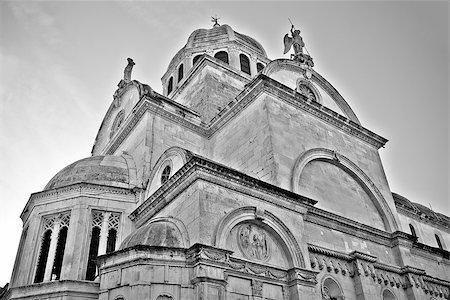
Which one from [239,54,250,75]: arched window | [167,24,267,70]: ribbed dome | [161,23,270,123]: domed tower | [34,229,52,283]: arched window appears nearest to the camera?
[34,229,52,283]: arched window

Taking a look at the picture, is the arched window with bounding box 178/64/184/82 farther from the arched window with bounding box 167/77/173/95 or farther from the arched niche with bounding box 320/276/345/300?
the arched niche with bounding box 320/276/345/300

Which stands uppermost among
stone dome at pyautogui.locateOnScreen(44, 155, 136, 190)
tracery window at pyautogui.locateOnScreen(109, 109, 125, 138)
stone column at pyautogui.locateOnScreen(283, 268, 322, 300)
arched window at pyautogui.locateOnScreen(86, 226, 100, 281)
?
tracery window at pyautogui.locateOnScreen(109, 109, 125, 138)

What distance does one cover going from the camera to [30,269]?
14.6m

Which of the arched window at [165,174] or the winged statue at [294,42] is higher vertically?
the winged statue at [294,42]

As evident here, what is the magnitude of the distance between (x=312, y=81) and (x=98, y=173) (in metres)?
11.4

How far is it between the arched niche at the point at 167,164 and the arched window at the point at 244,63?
13.3 metres

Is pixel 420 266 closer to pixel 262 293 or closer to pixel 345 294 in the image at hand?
pixel 345 294

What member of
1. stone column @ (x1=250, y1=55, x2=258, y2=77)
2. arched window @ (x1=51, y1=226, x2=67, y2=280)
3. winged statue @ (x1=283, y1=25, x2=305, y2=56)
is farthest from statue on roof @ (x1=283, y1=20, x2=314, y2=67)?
arched window @ (x1=51, y1=226, x2=67, y2=280)

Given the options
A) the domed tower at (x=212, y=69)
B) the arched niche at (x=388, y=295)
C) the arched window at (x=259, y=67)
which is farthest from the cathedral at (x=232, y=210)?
the arched window at (x=259, y=67)

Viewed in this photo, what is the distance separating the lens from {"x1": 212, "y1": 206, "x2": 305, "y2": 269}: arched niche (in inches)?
459

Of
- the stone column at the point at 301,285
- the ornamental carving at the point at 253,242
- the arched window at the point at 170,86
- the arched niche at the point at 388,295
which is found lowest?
the stone column at the point at 301,285

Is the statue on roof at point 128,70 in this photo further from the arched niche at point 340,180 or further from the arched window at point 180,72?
the arched niche at point 340,180

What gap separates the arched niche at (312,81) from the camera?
1882cm

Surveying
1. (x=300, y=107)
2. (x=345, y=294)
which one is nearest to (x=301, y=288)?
(x=345, y=294)
